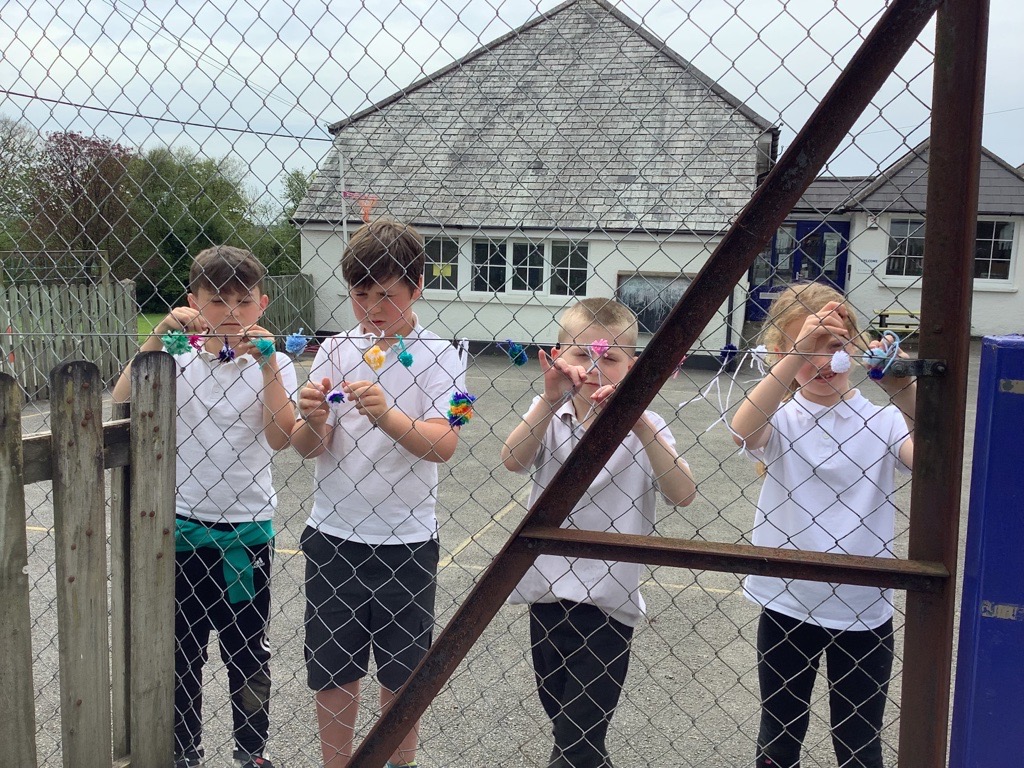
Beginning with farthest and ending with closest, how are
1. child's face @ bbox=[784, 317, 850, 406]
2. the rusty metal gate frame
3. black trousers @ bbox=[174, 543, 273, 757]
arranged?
black trousers @ bbox=[174, 543, 273, 757], child's face @ bbox=[784, 317, 850, 406], the rusty metal gate frame

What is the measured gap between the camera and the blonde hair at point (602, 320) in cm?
207

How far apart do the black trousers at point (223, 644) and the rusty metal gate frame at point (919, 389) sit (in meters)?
1.06

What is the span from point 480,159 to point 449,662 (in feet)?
4.43

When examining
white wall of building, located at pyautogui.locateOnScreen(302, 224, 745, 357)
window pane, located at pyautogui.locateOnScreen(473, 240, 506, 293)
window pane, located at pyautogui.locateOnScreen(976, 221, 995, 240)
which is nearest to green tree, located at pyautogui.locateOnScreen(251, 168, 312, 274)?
white wall of building, located at pyautogui.locateOnScreen(302, 224, 745, 357)

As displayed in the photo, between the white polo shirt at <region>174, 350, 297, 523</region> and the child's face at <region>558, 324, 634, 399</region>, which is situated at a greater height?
the child's face at <region>558, 324, 634, 399</region>

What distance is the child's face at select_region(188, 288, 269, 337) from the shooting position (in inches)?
93.8

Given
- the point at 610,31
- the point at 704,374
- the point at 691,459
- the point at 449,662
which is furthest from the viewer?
the point at 704,374

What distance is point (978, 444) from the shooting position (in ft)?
5.14

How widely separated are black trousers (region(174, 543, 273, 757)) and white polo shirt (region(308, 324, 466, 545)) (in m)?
0.42

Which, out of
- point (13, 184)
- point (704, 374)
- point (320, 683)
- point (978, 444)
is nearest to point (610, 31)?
point (978, 444)

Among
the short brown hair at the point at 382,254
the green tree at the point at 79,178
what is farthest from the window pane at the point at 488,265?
the green tree at the point at 79,178

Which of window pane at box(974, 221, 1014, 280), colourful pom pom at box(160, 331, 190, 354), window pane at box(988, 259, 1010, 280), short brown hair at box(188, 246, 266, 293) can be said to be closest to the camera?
colourful pom pom at box(160, 331, 190, 354)

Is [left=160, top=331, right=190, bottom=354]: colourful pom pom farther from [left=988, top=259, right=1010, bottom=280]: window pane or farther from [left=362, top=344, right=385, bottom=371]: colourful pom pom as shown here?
[left=988, top=259, right=1010, bottom=280]: window pane

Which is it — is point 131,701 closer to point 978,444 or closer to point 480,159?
point 480,159
